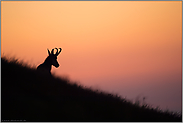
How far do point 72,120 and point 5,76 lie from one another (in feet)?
11.4

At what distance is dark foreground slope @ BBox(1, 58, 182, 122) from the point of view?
6.73m

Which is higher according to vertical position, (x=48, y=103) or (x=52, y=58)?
(x=52, y=58)

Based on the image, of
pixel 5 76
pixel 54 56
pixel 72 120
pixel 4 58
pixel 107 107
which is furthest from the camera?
pixel 54 56

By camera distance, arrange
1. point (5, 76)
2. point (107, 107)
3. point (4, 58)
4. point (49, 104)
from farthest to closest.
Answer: point (4, 58) < point (5, 76) < point (107, 107) < point (49, 104)

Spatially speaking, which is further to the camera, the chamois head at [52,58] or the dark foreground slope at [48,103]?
the chamois head at [52,58]

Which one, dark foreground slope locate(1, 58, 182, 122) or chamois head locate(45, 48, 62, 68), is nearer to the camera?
dark foreground slope locate(1, 58, 182, 122)

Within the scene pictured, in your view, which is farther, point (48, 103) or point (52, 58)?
point (52, 58)

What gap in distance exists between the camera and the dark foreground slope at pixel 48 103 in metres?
6.73

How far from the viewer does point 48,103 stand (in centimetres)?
734

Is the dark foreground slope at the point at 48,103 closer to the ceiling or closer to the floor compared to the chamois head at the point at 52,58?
closer to the floor

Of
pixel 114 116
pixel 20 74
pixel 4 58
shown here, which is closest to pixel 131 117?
pixel 114 116

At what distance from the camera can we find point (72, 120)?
6.73 metres

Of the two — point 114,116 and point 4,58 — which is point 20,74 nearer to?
point 4,58

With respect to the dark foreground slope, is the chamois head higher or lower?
higher
